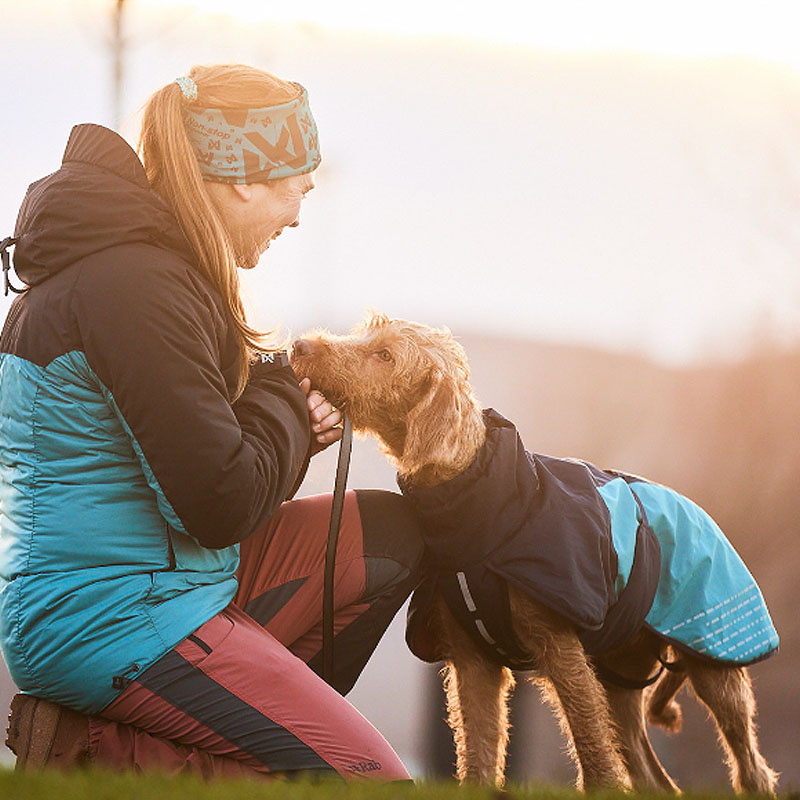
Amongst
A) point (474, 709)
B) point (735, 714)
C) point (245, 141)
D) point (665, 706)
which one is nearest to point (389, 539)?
point (474, 709)

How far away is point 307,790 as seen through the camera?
1.87 m

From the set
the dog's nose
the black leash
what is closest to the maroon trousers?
the black leash

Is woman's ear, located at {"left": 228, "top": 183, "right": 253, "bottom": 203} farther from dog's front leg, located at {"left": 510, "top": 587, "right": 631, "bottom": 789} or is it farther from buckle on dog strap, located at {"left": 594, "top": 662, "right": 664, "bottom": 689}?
buckle on dog strap, located at {"left": 594, "top": 662, "right": 664, "bottom": 689}

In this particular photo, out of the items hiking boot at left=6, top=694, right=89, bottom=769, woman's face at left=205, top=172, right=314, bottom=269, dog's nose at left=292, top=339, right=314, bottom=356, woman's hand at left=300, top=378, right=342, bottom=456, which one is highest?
woman's face at left=205, top=172, right=314, bottom=269

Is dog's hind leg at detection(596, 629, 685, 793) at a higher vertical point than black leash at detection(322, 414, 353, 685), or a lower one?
lower

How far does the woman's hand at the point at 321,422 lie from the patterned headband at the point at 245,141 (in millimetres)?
565

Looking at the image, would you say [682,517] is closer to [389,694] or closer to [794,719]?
[389,694]

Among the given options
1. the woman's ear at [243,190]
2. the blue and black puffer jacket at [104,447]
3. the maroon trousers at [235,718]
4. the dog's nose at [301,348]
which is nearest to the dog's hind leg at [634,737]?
the maroon trousers at [235,718]

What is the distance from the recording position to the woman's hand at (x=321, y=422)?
278 cm

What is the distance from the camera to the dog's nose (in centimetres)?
304

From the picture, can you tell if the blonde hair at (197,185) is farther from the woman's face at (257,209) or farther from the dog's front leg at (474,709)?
the dog's front leg at (474,709)

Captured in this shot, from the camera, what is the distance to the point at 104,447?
2289mm

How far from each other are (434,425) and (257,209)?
0.76 meters

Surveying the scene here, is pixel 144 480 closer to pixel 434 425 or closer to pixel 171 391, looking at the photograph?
pixel 171 391
